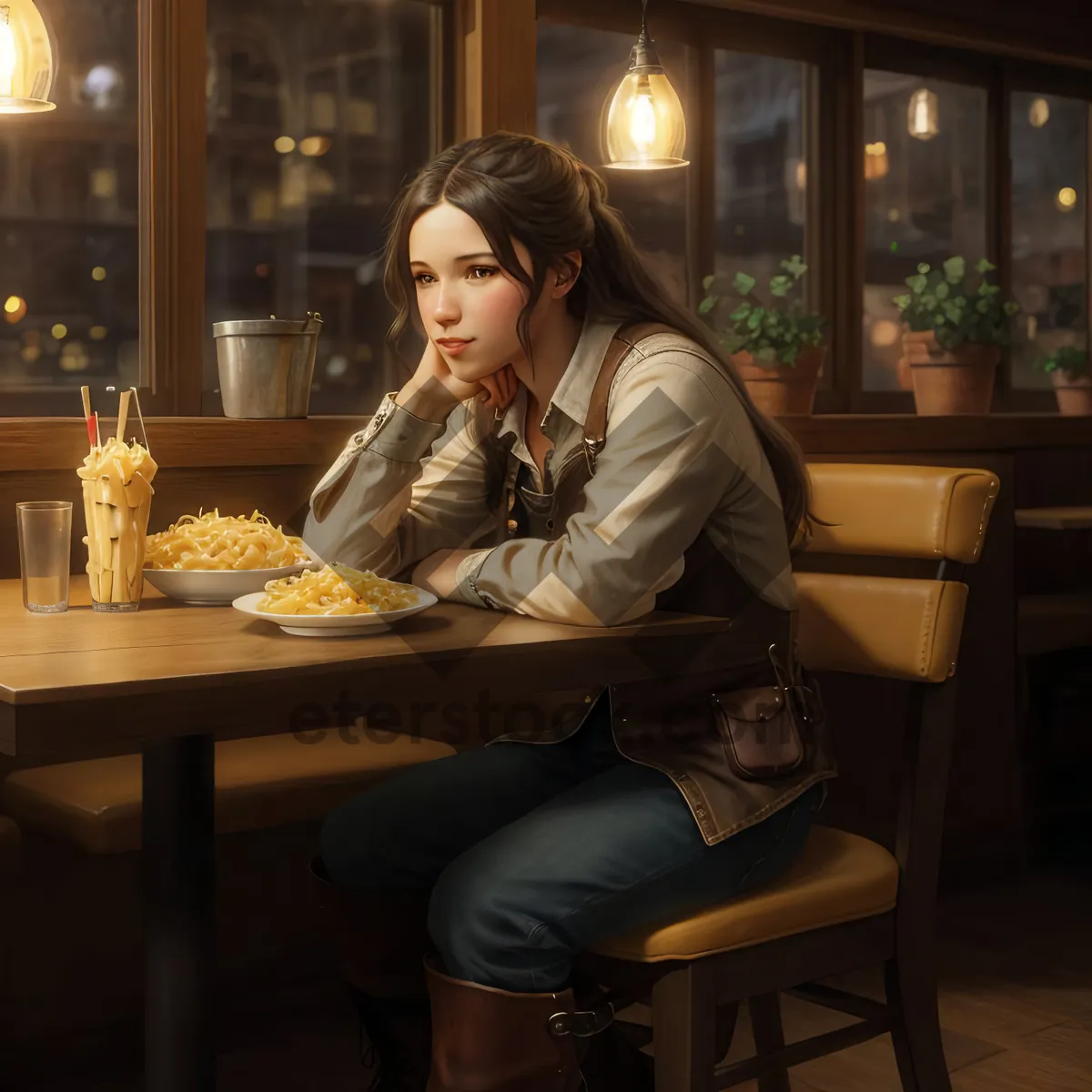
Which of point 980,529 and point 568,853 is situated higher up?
point 980,529

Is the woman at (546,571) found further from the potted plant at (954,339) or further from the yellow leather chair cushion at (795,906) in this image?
the potted plant at (954,339)

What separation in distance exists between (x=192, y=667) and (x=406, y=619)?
355 millimetres

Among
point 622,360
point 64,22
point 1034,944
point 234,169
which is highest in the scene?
point 64,22

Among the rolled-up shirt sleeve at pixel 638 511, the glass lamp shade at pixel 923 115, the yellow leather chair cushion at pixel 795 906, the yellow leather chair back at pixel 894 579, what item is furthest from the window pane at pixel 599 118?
the yellow leather chair cushion at pixel 795 906

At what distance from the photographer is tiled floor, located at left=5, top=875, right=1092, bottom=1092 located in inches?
94.3

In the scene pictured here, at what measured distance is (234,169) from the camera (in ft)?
11.8

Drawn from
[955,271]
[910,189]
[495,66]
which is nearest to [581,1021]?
[495,66]

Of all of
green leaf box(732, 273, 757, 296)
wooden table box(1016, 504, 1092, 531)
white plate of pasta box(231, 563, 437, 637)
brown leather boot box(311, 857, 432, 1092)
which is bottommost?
brown leather boot box(311, 857, 432, 1092)

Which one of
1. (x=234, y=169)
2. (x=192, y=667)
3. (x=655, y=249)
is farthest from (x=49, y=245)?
(x=192, y=667)

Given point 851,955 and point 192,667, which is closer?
point 192,667

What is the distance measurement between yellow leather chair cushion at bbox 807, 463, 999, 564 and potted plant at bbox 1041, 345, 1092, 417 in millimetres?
2188

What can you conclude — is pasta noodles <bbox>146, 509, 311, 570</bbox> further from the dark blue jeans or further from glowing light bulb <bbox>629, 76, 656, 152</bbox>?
glowing light bulb <bbox>629, 76, 656, 152</bbox>

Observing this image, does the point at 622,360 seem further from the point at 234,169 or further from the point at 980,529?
the point at 234,169

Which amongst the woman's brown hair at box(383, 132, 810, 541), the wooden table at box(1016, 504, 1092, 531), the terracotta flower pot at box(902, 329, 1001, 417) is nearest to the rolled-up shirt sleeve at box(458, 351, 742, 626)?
the woman's brown hair at box(383, 132, 810, 541)
